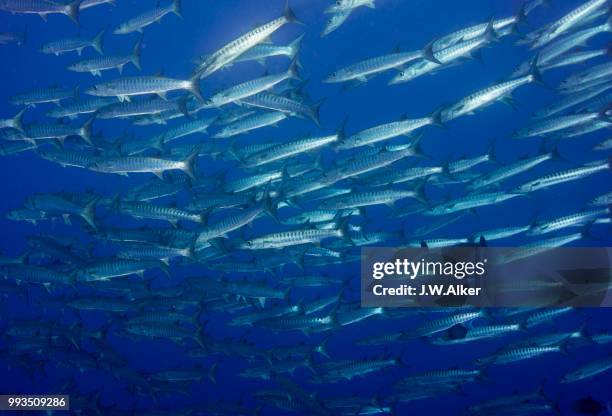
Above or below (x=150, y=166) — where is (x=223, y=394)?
below

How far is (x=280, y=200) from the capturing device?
7.87 meters

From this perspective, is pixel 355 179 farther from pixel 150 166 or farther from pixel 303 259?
pixel 150 166

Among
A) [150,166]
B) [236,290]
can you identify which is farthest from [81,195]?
[236,290]

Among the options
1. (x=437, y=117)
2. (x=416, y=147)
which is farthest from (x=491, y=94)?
(x=416, y=147)

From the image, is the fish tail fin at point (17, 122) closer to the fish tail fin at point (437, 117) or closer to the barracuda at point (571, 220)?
the fish tail fin at point (437, 117)

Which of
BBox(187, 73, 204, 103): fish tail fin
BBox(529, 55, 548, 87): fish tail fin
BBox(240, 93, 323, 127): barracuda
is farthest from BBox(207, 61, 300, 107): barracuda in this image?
BBox(529, 55, 548, 87): fish tail fin

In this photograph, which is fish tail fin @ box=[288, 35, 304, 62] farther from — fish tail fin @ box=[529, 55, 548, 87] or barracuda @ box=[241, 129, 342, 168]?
fish tail fin @ box=[529, 55, 548, 87]

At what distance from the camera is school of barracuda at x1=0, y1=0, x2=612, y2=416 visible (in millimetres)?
7414

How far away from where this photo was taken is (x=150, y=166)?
721cm

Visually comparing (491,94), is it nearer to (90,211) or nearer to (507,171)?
(507,171)

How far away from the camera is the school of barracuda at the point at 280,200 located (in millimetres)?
7414

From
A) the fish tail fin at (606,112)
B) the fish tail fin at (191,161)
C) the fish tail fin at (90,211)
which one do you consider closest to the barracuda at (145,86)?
the fish tail fin at (191,161)

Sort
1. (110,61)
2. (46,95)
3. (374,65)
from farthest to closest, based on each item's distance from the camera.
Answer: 1. (46,95)
2. (110,61)
3. (374,65)

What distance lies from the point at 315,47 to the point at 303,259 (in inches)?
579
